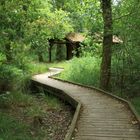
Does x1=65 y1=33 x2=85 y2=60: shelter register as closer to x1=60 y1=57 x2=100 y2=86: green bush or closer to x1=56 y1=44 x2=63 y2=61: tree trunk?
x1=56 y1=44 x2=63 y2=61: tree trunk

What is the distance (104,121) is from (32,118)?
304 cm

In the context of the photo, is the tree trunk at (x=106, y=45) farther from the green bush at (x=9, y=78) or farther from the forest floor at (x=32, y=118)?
the green bush at (x=9, y=78)

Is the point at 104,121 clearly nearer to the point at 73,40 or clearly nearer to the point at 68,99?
the point at 68,99

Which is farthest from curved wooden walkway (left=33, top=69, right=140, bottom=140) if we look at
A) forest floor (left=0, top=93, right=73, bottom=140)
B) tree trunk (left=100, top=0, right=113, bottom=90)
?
tree trunk (left=100, top=0, right=113, bottom=90)

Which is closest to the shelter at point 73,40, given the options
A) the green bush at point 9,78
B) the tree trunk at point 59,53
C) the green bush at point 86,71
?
the tree trunk at point 59,53

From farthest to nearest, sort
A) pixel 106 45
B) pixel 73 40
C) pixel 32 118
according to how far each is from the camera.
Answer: pixel 73 40 → pixel 106 45 → pixel 32 118

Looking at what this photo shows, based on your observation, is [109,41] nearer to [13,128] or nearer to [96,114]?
[96,114]

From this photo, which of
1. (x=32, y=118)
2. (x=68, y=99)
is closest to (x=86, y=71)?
(x=68, y=99)

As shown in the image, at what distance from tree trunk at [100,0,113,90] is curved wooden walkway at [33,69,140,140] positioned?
1.91 meters

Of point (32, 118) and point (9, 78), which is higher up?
point (9, 78)

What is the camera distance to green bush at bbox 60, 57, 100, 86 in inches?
722

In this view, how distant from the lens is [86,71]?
1948cm

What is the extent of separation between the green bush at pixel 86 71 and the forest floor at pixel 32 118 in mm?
2832

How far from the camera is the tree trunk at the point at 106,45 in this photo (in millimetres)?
14141
